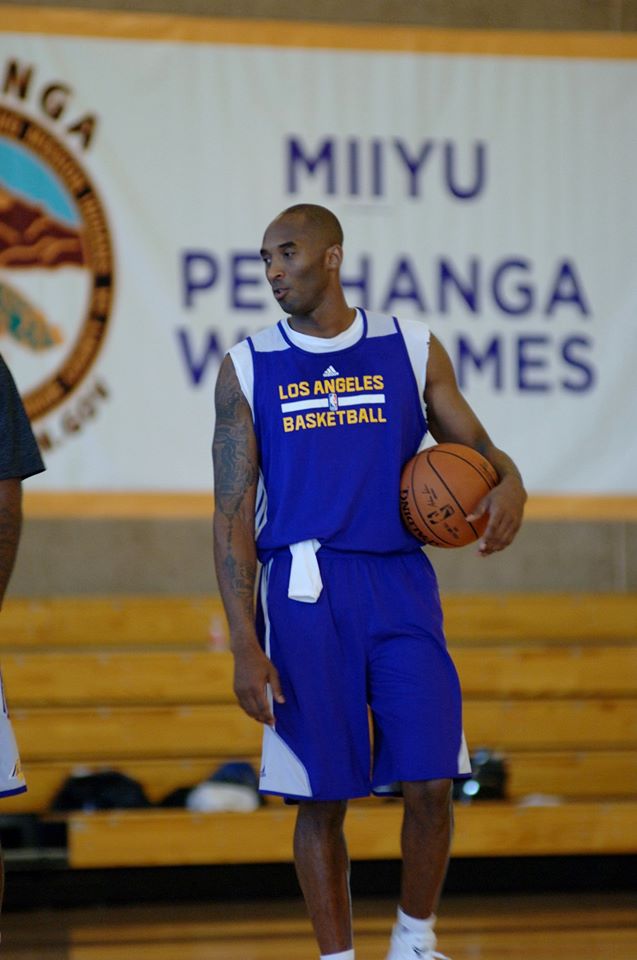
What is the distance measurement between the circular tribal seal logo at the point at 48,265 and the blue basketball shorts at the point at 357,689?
2.58 m

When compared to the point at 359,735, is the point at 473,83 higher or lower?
higher

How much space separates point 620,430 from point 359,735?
3016 millimetres

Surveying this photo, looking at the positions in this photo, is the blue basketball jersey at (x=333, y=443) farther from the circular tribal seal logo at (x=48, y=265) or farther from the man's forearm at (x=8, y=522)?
the circular tribal seal logo at (x=48, y=265)

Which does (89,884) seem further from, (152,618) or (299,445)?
(299,445)

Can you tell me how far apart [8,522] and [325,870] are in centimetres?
114

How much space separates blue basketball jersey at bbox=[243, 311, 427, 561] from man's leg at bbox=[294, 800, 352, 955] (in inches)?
26.1

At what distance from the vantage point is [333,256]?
3.79 meters

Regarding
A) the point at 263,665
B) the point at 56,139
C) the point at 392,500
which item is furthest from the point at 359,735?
the point at 56,139

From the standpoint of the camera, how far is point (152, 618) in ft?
19.6

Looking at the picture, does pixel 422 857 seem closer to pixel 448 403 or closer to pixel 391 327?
pixel 448 403

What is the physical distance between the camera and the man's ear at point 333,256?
3.77 m

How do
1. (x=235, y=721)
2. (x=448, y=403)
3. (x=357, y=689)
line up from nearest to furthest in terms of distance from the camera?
(x=357, y=689) < (x=448, y=403) < (x=235, y=721)

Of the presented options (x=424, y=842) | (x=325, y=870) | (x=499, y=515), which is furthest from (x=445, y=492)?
(x=325, y=870)

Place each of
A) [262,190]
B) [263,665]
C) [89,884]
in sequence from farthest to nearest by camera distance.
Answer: [262,190] → [89,884] → [263,665]
